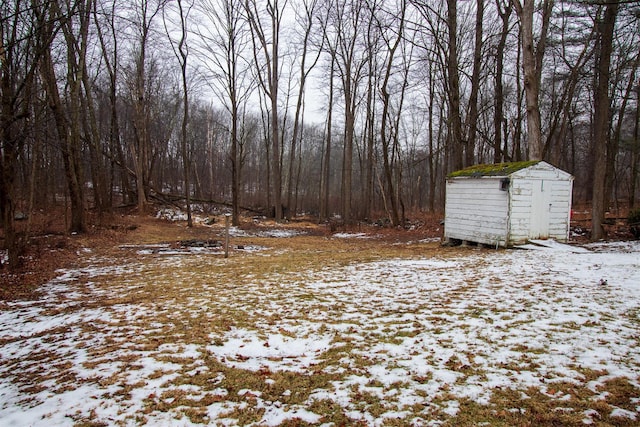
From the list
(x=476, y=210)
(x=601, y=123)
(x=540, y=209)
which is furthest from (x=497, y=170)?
(x=601, y=123)

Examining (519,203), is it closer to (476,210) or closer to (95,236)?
(476,210)

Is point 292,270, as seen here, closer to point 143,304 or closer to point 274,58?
point 143,304

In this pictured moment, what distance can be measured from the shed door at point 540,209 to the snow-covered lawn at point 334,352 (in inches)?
143

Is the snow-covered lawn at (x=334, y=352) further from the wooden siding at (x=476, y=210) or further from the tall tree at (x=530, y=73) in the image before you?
the tall tree at (x=530, y=73)

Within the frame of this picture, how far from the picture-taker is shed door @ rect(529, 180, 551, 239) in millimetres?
9884

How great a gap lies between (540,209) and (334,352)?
356 inches

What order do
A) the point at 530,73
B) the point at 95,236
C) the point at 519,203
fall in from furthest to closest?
1. the point at 95,236
2. the point at 530,73
3. the point at 519,203

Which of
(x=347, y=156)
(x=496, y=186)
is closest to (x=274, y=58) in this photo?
(x=347, y=156)

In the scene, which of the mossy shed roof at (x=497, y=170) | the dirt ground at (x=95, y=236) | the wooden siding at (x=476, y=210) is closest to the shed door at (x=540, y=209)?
the mossy shed roof at (x=497, y=170)

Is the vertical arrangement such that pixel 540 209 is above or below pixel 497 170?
below

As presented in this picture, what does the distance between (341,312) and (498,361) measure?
2050 millimetres

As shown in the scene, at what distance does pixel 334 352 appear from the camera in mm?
3553

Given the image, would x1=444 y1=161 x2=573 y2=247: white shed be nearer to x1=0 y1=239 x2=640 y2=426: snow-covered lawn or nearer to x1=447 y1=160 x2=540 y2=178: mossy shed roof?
x1=447 y1=160 x2=540 y2=178: mossy shed roof

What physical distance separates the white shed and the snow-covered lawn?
342 centimetres
